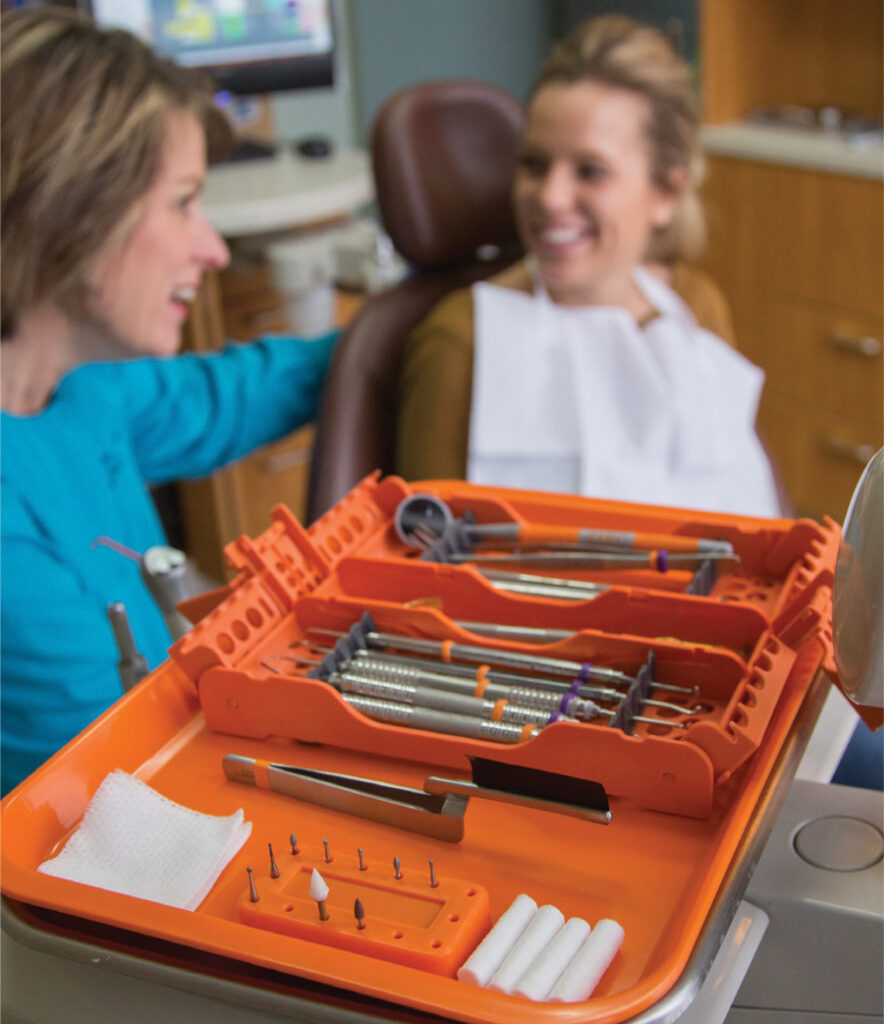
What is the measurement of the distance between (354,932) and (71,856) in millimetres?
186

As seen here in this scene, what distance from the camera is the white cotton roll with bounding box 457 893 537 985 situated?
530 mm

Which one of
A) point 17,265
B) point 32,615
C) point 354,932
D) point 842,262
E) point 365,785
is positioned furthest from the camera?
point 842,262

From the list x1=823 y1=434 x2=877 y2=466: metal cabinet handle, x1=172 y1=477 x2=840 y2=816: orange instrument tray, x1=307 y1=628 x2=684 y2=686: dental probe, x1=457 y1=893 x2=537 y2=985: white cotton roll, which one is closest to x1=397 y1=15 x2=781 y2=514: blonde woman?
x1=172 y1=477 x2=840 y2=816: orange instrument tray

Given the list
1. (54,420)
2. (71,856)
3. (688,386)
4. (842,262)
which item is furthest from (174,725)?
(842,262)

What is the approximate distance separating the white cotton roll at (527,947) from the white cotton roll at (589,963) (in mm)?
16

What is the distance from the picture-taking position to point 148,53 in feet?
4.09

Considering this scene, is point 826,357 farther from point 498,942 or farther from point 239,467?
point 498,942

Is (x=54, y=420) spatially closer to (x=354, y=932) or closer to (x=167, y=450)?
(x=167, y=450)

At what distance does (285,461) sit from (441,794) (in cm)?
193

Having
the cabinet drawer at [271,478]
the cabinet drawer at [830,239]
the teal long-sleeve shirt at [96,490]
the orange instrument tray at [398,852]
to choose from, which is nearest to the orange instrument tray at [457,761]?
the orange instrument tray at [398,852]

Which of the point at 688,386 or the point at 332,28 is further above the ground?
the point at 332,28

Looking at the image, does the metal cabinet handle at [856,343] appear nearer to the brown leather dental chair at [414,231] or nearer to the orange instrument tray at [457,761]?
the brown leather dental chair at [414,231]

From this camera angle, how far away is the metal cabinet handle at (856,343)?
2539mm

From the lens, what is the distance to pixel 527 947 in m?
0.55
